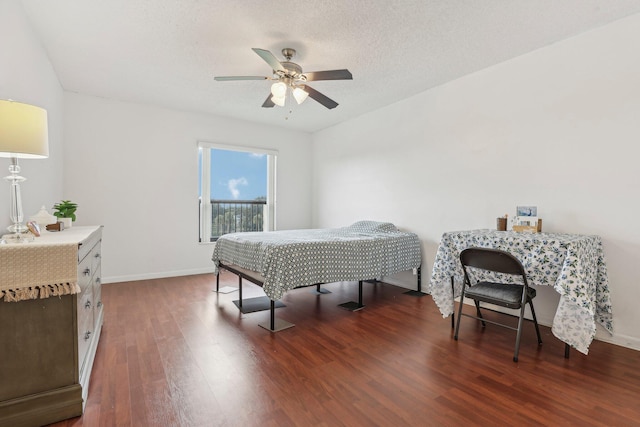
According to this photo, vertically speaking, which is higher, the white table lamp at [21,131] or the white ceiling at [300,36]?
the white ceiling at [300,36]

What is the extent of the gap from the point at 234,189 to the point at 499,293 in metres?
4.42

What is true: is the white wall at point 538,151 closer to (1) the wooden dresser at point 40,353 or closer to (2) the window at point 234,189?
(2) the window at point 234,189

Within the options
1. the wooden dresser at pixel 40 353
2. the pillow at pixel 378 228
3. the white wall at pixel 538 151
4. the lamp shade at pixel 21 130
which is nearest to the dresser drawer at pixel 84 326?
the wooden dresser at pixel 40 353

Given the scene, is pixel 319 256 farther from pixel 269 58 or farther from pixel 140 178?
pixel 140 178

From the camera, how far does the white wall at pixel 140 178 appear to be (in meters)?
4.33

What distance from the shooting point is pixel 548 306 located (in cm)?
296

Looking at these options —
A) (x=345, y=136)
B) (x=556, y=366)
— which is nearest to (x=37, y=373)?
(x=556, y=366)

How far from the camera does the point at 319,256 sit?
318 cm

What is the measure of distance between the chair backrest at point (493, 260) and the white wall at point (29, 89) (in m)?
3.34

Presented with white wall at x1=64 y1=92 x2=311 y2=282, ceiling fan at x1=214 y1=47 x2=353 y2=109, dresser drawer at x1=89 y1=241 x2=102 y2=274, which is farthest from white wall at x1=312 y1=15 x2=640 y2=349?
dresser drawer at x1=89 y1=241 x2=102 y2=274

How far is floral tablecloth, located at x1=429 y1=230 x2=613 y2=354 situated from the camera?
2.18 m

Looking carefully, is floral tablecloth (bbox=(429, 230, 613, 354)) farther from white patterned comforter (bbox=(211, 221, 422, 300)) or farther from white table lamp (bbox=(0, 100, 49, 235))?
white table lamp (bbox=(0, 100, 49, 235))

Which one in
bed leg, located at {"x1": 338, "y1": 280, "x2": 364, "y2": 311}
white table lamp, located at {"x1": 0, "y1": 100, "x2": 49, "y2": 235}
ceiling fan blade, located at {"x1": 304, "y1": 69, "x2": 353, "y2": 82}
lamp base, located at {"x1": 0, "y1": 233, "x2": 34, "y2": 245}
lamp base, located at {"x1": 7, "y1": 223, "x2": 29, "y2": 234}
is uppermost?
ceiling fan blade, located at {"x1": 304, "y1": 69, "x2": 353, "y2": 82}

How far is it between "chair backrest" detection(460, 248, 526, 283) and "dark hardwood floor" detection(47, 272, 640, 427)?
646 millimetres
